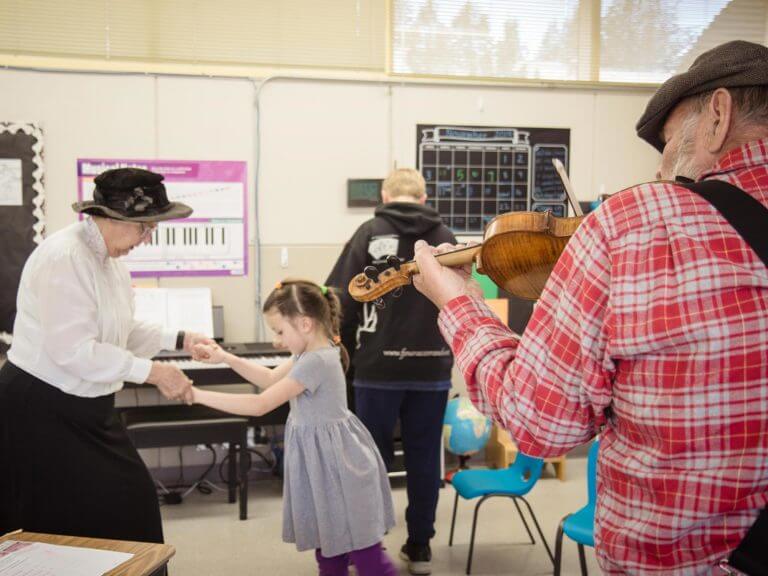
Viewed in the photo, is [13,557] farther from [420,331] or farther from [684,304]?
[420,331]

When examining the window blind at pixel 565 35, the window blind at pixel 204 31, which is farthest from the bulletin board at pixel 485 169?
the window blind at pixel 204 31

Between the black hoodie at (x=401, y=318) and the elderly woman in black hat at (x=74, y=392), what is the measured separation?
1108 millimetres

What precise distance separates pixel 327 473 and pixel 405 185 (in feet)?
4.69

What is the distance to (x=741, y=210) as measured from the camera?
0.96 metres

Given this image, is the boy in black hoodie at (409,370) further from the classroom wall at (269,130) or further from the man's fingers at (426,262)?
the man's fingers at (426,262)

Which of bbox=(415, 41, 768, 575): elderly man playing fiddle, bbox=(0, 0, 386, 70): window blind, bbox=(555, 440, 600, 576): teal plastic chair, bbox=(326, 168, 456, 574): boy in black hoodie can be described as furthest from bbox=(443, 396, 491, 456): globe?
bbox=(415, 41, 768, 575): elderly man playing fiddle

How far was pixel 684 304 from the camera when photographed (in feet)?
3.08

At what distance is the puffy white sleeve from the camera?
7.60 feet

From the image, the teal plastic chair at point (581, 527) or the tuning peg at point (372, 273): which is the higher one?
the tuning peg at point (372, 273)

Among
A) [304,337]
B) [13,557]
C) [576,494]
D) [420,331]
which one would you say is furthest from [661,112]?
[576,494]

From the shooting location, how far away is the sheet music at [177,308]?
4336mm

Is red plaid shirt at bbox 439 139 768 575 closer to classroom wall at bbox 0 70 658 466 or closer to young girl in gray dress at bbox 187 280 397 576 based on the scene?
young girl in gray dress at bbox 187 280 397 576

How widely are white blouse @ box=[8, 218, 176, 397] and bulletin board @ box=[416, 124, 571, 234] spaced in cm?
273

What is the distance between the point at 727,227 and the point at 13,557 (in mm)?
1455
